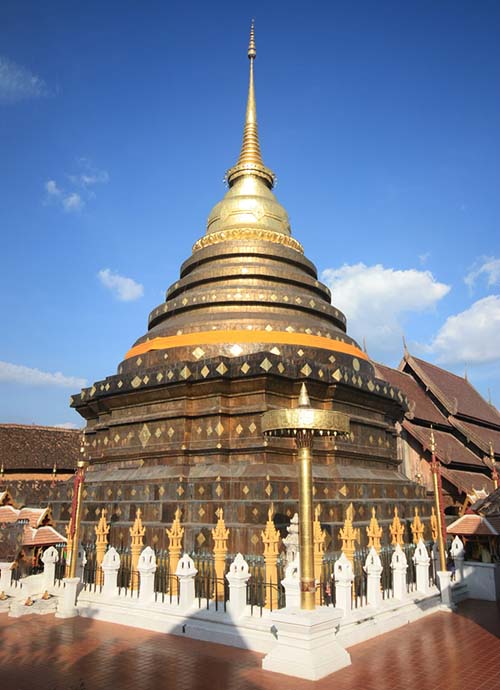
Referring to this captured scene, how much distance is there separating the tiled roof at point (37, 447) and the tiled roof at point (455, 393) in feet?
63.4

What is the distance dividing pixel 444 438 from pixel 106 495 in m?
18.4

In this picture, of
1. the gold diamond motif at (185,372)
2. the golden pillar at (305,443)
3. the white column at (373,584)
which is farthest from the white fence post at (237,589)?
the gold diamond motif at (185,372)

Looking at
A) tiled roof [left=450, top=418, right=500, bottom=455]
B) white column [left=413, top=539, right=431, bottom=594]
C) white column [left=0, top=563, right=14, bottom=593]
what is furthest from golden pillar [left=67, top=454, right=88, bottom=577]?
tiled roof [left=450, top=418, right=500, bottom=455]

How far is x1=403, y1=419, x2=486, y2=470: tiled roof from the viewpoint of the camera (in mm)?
25047

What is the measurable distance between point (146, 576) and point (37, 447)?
882 inches

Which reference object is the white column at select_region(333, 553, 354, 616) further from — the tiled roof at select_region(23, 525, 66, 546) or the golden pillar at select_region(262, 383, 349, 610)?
the tiled roof at select_region(23, 525, 66, 546)

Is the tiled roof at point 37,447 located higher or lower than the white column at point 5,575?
higher

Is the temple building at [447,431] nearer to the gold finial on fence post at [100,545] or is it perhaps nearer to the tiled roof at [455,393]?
the tiled roof at [455,393]

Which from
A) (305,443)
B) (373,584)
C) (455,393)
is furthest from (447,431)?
(305,443)

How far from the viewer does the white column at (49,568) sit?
12422 millimetres

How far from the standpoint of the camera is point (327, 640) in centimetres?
801

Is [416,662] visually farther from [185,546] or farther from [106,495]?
[106,495]

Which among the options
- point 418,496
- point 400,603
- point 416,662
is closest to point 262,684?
point 416,662

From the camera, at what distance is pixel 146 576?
10859 millimetres
